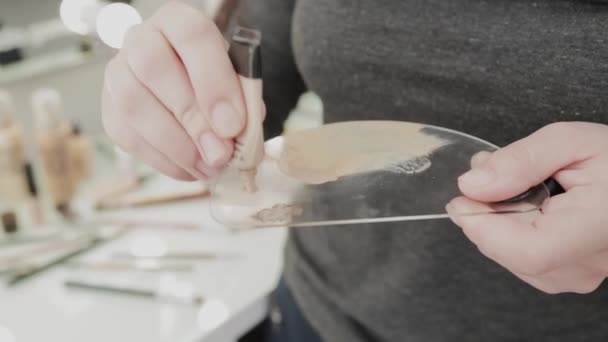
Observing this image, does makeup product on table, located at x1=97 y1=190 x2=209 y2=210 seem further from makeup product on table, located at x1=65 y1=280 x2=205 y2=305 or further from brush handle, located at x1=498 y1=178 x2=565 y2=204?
brush handle, located at x1=498 y1=178 x2=565 y2=204

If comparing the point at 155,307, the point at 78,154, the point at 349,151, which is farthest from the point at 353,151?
the point at 78,154

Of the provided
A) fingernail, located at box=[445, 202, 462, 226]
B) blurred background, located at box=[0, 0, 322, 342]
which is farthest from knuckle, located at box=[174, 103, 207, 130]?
blurred background, located at box=[0, 0, 322, 342]

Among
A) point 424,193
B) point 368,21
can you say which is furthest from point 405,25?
point 424,193

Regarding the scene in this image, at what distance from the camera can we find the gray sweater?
370mm

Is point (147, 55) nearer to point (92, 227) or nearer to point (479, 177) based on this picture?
point (479, 177)

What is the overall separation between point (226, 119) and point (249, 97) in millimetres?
16

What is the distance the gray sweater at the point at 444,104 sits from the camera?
0.37 meters

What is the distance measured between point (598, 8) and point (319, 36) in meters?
0.19

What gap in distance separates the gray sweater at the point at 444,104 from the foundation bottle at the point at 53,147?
17.9 inches

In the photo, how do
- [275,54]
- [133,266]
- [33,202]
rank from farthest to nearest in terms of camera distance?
[33,202] < [133,266] < [275,54]

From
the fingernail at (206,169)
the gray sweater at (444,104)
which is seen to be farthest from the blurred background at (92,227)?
the fingernail at (206,169)

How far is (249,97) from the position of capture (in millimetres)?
314

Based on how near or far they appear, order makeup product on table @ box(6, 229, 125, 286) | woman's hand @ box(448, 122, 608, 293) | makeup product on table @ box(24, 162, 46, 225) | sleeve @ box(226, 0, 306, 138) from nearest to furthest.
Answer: woman's hand @ box(448, 122, 608, 293), sleeve @ box(226, 0, 306, 138), makeup product on table @ box(6, 229, 125, 286), makeup product on table @ box(24, 162, 46, 225)

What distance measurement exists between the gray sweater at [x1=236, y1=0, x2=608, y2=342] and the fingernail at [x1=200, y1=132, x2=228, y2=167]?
16 cm
